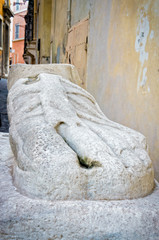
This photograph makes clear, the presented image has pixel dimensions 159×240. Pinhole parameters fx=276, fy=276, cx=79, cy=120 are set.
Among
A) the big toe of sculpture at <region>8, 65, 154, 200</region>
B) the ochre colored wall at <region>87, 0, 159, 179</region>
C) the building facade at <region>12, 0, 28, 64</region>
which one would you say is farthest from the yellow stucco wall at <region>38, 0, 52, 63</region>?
the building facade at <region>12, 0, 28, 64</region>

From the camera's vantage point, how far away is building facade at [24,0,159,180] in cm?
239

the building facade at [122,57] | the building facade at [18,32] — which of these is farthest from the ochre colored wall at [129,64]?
the building facade at [18,32]

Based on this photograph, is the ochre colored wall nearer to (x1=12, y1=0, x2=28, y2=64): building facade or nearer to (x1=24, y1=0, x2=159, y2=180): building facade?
(x1=24, y1=0, x2=159, y2=180): building facade

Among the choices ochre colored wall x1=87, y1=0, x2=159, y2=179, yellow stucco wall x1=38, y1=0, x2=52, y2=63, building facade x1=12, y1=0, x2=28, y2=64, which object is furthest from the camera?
building facade x1=12, y1=0, x2=28, y2=64

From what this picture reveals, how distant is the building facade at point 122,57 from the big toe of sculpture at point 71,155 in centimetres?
86

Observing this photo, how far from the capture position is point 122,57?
123 inches

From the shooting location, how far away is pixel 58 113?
61.3 inches

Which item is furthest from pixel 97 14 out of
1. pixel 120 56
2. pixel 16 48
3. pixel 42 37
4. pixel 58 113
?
pixel 16 48

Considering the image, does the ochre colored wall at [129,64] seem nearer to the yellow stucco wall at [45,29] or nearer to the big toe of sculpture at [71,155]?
the big toe of sculpture at [71,155]

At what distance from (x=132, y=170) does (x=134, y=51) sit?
1773mm

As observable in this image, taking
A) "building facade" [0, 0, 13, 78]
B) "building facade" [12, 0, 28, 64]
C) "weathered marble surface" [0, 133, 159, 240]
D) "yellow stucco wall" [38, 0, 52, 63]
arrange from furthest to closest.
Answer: "building facade" [12, 0, 28, 64] → "building facade" [0, 0, 13, 78] → "yellow stucco wall" [38, 0, 52, 63] → "weathered marble surface" [0, 133, 159, 240]

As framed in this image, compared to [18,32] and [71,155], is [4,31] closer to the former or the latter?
[18,32]

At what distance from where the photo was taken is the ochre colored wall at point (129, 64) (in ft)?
7.77

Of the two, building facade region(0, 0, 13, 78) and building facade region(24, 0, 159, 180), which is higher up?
building facade region(0, 0, 13, 78)
